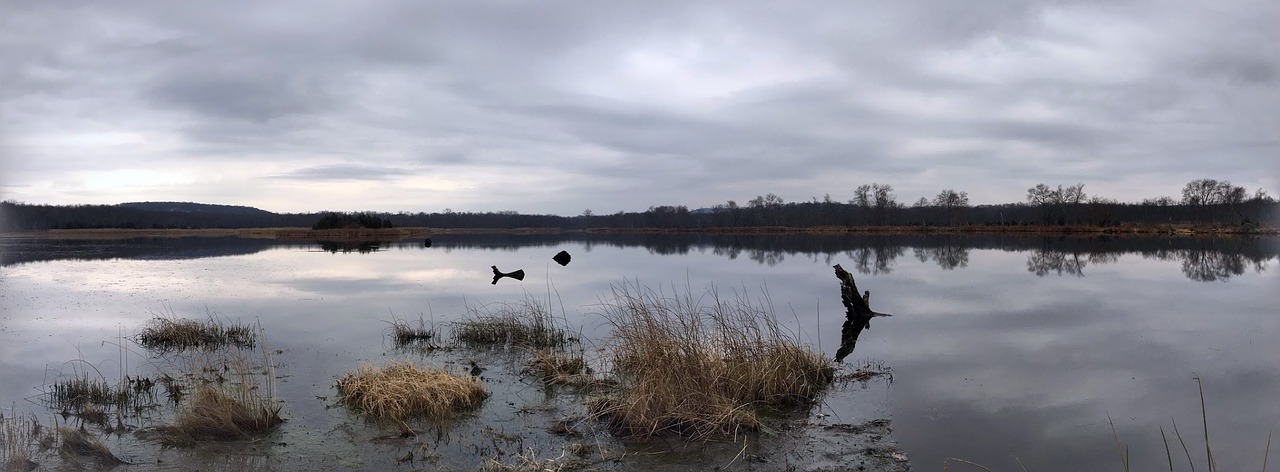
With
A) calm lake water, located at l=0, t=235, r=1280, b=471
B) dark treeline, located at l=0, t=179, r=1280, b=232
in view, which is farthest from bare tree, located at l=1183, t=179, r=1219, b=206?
calm lake water, located at l=0, t=235, r=1280, b=471

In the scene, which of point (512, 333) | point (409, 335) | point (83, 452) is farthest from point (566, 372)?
point (83, 452)

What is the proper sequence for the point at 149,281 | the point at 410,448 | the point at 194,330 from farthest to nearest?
the point at 149,281 → the point at 194,330 → the point at 410,448

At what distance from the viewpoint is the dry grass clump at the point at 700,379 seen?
695 cm

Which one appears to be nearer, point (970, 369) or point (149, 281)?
point (970, 369)

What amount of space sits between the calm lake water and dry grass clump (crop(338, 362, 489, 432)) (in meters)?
0.30

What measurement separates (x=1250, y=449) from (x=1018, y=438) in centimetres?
215

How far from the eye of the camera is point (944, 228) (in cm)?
10244

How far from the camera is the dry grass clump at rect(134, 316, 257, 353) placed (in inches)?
480

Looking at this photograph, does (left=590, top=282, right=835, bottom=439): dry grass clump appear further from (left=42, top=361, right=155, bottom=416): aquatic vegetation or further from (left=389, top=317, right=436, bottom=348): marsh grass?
(left=42, top=361, right=155, bottom=416): aquatic vegetation

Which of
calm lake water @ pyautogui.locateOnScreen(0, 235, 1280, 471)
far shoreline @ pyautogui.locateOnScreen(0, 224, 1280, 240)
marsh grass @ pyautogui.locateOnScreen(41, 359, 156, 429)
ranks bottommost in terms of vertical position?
calm lake water @ pyautogui.locateOnScreen(0, 235, 1280, 471)

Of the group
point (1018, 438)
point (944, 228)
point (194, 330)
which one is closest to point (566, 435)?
point (1018, 438)

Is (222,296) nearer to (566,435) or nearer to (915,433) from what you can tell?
(566,435)

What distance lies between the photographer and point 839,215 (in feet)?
420

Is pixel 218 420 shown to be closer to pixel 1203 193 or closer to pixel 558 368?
pixel 558 368
